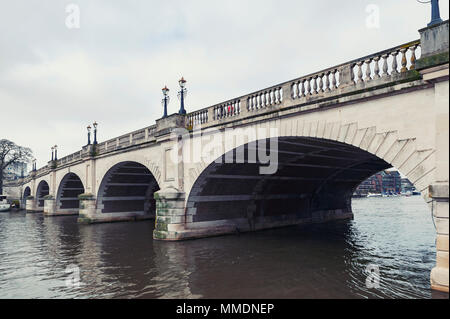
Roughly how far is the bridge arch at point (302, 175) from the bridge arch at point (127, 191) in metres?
10.5

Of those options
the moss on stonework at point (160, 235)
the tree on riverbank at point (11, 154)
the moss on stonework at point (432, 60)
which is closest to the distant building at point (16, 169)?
the tree on riverbank at point (11, 154)

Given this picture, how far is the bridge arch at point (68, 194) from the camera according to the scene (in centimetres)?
3903

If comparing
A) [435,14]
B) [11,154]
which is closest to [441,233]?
[435,14]

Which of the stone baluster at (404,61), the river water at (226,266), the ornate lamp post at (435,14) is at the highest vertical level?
the ornate lamp post at (435,14)

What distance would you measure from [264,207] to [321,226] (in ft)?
16.4

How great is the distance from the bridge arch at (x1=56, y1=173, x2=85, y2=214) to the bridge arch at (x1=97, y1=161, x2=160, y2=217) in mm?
11574

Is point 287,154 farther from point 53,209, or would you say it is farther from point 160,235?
point 53,209

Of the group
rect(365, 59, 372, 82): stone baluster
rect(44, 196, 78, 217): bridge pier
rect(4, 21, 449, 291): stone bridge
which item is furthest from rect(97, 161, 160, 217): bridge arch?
rect(365, 59, 372, 82): stone baluster

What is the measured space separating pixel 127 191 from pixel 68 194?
14.9 meters

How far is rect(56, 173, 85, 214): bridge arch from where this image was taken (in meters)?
39.0

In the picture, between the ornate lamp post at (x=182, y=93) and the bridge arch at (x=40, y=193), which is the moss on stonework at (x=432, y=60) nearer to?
the ornate lamp post at (x=182, y=93)

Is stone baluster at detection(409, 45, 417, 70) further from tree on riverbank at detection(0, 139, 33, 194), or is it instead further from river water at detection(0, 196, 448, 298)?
tree on riverbank at detection(0, 139, 33, 194)

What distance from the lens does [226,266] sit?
480 inches
